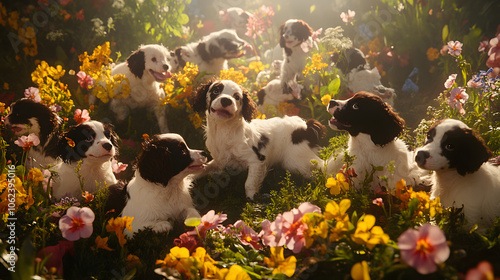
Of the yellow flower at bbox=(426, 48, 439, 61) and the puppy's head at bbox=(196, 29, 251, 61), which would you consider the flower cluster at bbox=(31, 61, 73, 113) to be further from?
the yellow flower at bbox=(426, 48, 439, 61)

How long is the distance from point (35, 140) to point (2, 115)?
1529 millimetres

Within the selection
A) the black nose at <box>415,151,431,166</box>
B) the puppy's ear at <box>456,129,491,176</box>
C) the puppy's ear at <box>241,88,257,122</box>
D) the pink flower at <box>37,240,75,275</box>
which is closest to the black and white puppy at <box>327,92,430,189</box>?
the black nose at <box>415,151,431,166</box>

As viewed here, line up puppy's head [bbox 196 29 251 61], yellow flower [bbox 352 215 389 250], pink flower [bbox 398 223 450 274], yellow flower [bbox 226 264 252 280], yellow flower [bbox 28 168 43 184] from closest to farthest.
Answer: pink flower [bbox 398 223 450 274] → yellow flower [bbox 352 215 389 250] → yellow flower [bbox 226 264 252 280] → yellow flower [bbox 28 168 43 184] → puppy's head [bbox 196 29 251 61]

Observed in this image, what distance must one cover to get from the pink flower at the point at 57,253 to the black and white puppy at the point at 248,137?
1.77 meters

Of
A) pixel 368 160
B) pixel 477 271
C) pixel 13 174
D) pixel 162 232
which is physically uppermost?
pixel 477 271

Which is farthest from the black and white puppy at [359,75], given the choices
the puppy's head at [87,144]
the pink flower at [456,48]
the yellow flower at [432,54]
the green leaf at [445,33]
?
the puppy's head at [87,144]

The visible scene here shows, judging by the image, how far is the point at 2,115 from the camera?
4.37m

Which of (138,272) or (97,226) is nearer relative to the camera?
(138,272)

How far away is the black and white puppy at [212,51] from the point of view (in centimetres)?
679

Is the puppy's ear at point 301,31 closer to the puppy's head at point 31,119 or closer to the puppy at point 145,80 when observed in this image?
the puppy at point 145,80

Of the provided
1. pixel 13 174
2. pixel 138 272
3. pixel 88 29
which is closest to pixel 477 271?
pixel 138 272

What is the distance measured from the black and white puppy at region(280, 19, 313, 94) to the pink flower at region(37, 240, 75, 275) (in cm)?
408

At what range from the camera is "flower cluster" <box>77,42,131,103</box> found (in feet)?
16.1

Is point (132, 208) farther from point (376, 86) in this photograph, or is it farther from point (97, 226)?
point (376, 86)
